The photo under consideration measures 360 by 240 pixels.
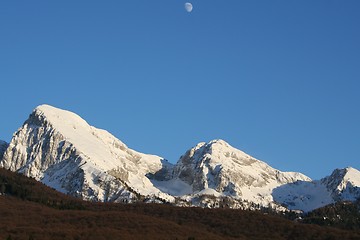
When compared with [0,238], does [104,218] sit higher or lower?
higher

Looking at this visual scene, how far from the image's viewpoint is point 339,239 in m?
182

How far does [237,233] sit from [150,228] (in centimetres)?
3194

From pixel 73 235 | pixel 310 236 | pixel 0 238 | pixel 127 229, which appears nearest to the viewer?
pixel 0 238

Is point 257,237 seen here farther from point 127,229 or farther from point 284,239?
point 127,229

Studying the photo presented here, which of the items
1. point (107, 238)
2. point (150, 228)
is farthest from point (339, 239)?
point (107, 238)

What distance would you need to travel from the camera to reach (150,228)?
589 feet

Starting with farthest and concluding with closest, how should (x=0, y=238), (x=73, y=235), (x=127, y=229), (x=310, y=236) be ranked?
(x=310, y=236), (x=127, y=229), (x=73, y=235), (x=0, y=238)

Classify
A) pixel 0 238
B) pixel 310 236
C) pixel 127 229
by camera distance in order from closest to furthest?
pixel 0 238 < pixel 127 229 < pixel 310 236

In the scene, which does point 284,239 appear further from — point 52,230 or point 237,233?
point 52,230

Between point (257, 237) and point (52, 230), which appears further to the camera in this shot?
point (257, 237)

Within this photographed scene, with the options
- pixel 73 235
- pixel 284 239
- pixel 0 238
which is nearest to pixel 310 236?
pixel 284 239

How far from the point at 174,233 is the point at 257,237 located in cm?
2882

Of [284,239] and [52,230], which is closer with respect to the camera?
[52,230]

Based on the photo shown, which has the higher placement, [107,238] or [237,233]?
[237,233]
